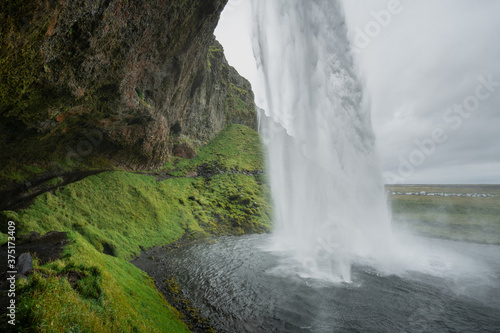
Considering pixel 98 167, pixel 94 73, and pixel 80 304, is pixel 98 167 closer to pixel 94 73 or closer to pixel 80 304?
pixel 94 73

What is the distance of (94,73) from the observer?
16.6 meters

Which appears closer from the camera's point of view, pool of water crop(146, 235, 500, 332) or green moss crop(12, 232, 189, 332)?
green moss crop(12, 232, 189, 332)

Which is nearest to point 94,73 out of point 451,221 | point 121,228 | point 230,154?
point 121,228

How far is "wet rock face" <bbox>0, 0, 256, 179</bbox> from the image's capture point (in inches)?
447

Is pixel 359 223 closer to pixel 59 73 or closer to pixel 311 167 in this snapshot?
pixel 311 167

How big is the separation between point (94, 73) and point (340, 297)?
24128mm

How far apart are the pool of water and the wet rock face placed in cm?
1497

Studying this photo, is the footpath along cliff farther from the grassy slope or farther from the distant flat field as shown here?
the distant flat field

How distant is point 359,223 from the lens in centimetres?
2106

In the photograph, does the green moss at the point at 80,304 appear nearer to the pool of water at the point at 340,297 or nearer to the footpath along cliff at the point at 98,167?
the footpath along cliff at the point at 98,167

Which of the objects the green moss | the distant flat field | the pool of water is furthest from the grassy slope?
the distant flat field

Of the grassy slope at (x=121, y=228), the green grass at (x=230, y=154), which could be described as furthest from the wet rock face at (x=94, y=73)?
the green grass at (x=230, y=154)

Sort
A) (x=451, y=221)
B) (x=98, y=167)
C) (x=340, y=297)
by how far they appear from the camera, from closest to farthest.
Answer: (x=340, y=297), (x=98, y=167), (x=451, y=221)

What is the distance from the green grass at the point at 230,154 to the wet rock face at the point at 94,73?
8.83 meters
